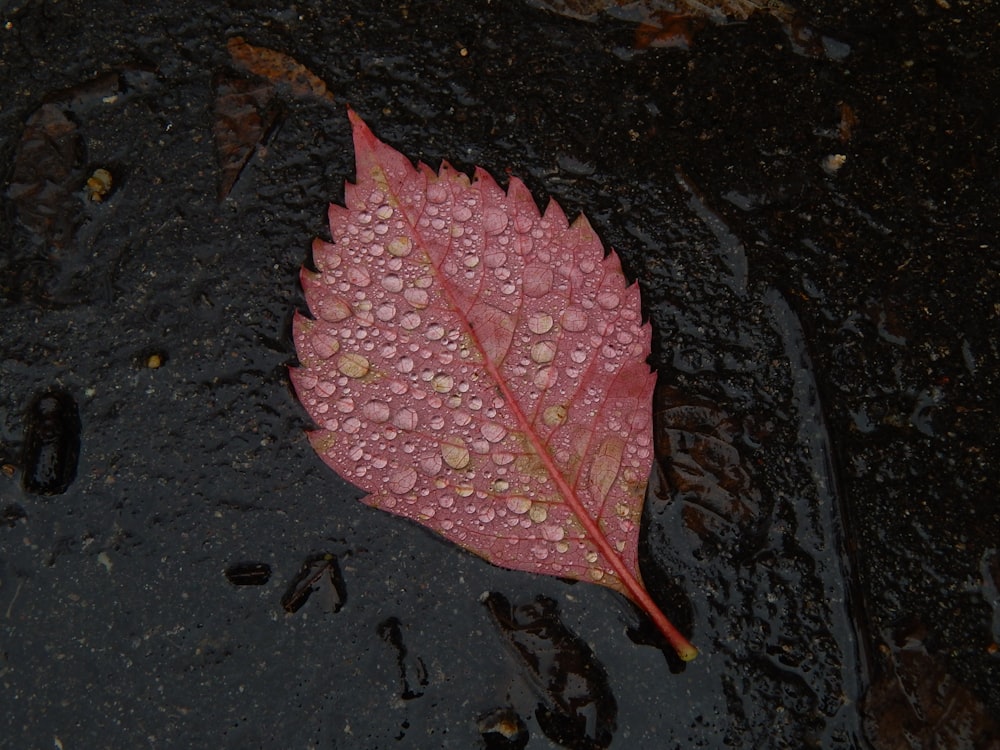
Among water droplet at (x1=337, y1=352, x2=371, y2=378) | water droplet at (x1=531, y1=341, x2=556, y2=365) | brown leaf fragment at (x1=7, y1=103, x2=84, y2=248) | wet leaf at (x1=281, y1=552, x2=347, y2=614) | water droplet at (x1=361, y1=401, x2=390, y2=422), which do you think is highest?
water droplet at (x1=531, y1=341, x2=556, y2=365)

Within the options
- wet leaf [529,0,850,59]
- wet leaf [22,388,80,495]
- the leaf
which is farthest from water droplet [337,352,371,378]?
wet leaf [529,0,850,59]

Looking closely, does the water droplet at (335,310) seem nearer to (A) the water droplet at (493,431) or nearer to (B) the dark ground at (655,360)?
(B) the dark ground at (655,360)

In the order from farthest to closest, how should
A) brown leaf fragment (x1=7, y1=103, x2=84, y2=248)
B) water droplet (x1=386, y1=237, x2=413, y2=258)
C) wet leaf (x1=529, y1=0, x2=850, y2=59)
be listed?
wet leaf (x1=529, y1=0, x2=850, y2=59)
brown leaf fragment (x1=7, y1=103, x2=84, y2=248)
water droplet (x1=386, y1=237, x2=413, y2=258)

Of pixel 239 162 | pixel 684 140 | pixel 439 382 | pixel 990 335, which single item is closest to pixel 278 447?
pixel 439 382

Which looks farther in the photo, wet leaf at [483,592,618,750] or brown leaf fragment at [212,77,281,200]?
brown leaf fragment at [212,77,281,200]

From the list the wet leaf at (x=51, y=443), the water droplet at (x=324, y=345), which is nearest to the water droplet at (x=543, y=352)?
the water droplet at (x=324, y=345)

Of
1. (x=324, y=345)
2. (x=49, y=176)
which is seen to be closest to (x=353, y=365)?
(x=324, y=345)

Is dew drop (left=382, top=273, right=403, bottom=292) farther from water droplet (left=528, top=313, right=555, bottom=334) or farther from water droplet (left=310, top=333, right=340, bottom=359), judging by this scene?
water droplet (left=528, top=313, right=555, bottom=334)
